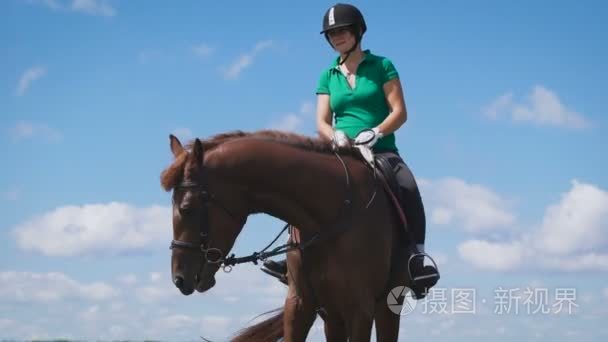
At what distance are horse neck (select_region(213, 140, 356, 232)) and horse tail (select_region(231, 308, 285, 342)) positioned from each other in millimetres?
2893

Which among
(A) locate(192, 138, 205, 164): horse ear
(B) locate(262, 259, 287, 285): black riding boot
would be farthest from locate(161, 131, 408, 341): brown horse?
(B) locate(262, 259, 287, 285): black riding boot

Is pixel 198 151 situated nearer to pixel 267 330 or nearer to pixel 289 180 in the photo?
pixel 289 180

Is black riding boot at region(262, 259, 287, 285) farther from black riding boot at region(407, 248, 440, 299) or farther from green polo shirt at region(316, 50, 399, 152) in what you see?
green polo shirt at region(316, 50, 399, 152)

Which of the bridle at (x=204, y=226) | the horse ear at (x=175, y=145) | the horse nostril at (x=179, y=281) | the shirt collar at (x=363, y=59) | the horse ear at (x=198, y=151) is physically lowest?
the horse nostril at (x=179, y=281)

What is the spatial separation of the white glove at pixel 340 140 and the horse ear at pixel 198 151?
66.2 inches

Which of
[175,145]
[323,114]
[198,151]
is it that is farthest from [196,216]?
[323,114]

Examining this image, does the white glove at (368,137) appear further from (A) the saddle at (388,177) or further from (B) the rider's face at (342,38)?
(B) the rider's face at (342,38)

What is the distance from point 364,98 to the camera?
9820 mm

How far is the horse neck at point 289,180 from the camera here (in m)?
8.36

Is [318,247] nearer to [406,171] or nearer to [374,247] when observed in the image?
[374,247]

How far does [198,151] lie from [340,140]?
181 centimetres

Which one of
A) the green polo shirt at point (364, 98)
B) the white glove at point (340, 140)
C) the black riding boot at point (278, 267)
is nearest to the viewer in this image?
the white glove at point (340, 140)

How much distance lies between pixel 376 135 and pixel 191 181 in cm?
230

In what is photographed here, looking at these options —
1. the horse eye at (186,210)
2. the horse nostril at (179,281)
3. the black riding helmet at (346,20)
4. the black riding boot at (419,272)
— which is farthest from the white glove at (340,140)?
the horse nostril at (179,281)
